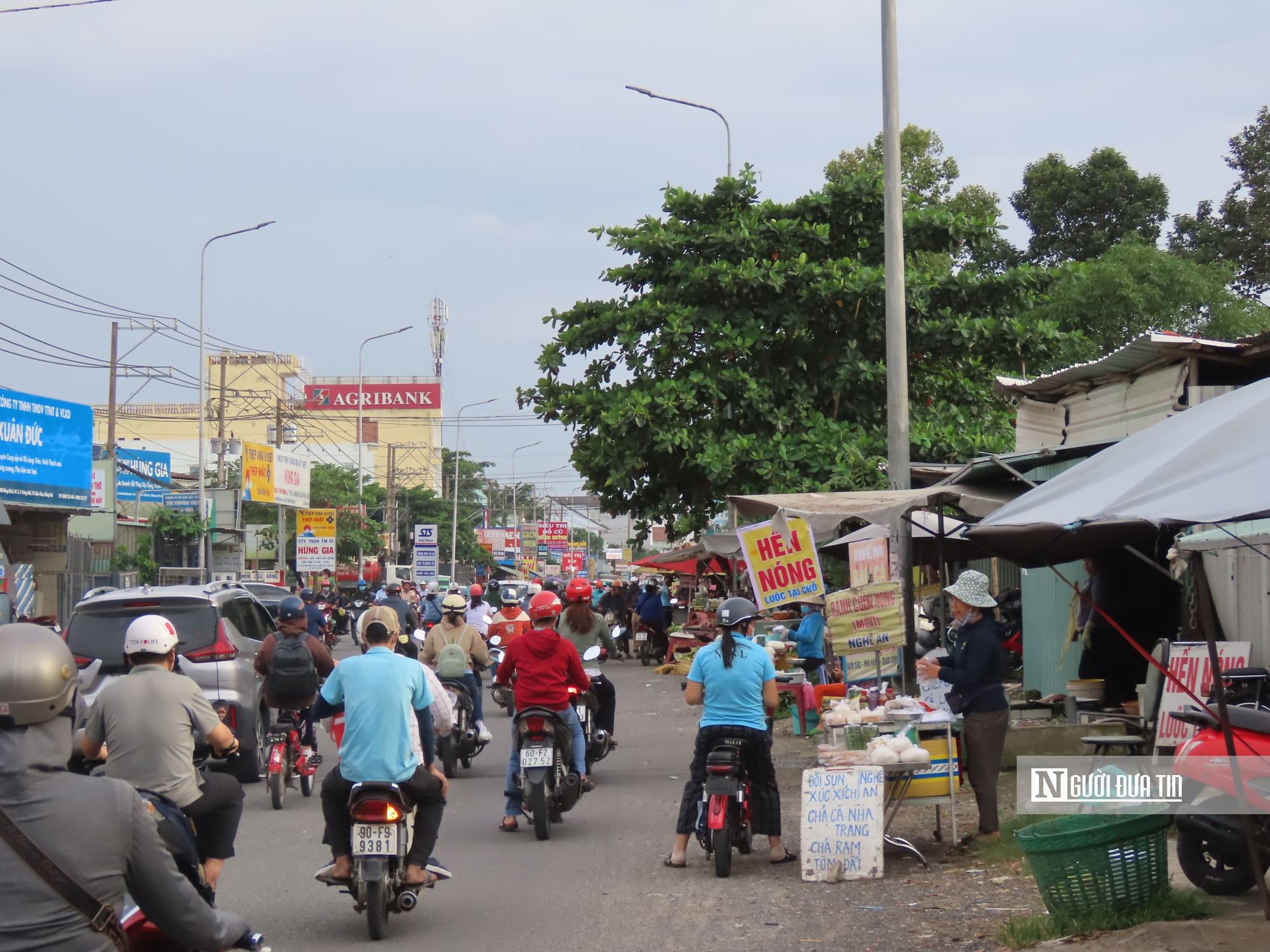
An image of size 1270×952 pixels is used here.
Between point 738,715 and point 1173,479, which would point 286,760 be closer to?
point 738,715

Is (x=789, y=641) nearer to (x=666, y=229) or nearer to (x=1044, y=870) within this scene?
(x=666, y=229)

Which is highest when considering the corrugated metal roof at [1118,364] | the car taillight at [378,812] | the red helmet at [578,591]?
the corrugated metal roof at [1118,364]

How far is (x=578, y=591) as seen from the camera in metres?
12.5

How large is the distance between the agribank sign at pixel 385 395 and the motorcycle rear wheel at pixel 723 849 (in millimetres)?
106696

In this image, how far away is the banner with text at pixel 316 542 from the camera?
40.9m

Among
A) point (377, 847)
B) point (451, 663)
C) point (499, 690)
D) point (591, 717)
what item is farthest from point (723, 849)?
point (499, 690)

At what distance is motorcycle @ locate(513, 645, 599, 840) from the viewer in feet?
32.1

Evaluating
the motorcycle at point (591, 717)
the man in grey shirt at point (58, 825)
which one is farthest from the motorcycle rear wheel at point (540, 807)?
the man in grey shirt at point (58, 825)

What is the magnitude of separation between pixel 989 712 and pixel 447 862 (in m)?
3.80

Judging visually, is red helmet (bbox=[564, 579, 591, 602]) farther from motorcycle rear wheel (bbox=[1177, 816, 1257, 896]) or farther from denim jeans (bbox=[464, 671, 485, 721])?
motorcycle rear wheel (bbox=[1177, 816, 1257, 896])

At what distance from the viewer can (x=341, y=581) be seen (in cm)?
6391

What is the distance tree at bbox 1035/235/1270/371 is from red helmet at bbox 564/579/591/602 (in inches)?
627

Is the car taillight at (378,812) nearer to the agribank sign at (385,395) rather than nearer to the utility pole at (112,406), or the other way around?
the utility pole at (112,406)

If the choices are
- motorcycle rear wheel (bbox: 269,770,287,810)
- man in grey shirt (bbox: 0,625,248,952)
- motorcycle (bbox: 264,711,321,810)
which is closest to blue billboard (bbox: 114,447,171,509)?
motorcycle (bbox: 264,711,321,810)
